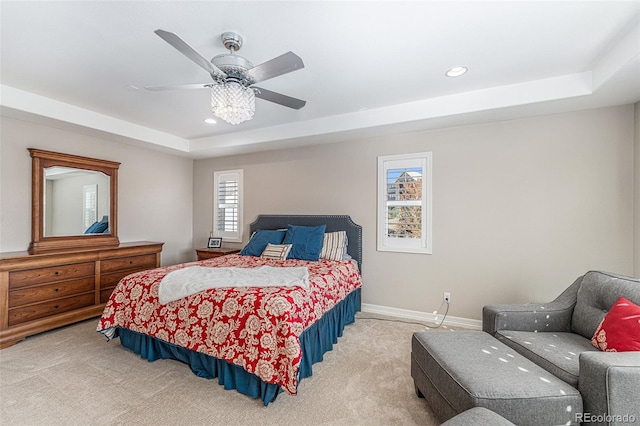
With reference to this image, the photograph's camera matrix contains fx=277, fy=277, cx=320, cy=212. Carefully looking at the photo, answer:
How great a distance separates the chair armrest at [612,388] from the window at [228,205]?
14.9 ft

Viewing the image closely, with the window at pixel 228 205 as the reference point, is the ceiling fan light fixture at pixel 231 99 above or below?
above

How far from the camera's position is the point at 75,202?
12.1 feet

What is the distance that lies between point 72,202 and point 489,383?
4.83m

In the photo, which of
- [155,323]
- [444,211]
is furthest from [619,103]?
[155,323]

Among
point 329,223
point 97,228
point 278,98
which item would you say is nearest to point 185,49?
point 278,98

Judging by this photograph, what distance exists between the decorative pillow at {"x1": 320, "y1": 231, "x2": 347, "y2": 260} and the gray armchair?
1808 millimetres

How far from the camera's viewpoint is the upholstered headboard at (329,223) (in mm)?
3896

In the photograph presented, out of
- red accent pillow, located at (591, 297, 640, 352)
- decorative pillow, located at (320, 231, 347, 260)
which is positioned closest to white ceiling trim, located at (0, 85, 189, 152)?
decorative pillow, located at (320, 231, 347, 260)

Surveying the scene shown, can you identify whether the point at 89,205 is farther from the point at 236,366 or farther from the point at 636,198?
the point at 636,198

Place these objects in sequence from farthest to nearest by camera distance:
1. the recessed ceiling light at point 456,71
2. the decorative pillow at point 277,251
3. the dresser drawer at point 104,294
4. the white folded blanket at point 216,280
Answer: the decorative pillow at point 277,251 → the dresser drawer at point 104,294 → the recessed ceiling light at point 456,71 → the white folded blanket at point 216,280

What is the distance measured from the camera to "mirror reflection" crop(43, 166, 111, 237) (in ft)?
11.3

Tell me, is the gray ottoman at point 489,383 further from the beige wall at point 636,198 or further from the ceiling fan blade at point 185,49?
the ceiling fan blade at point 185,49

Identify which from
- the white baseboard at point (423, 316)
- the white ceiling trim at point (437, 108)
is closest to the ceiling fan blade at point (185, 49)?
the white ceiling trim at point (437, 108)

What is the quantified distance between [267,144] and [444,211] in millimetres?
2693
